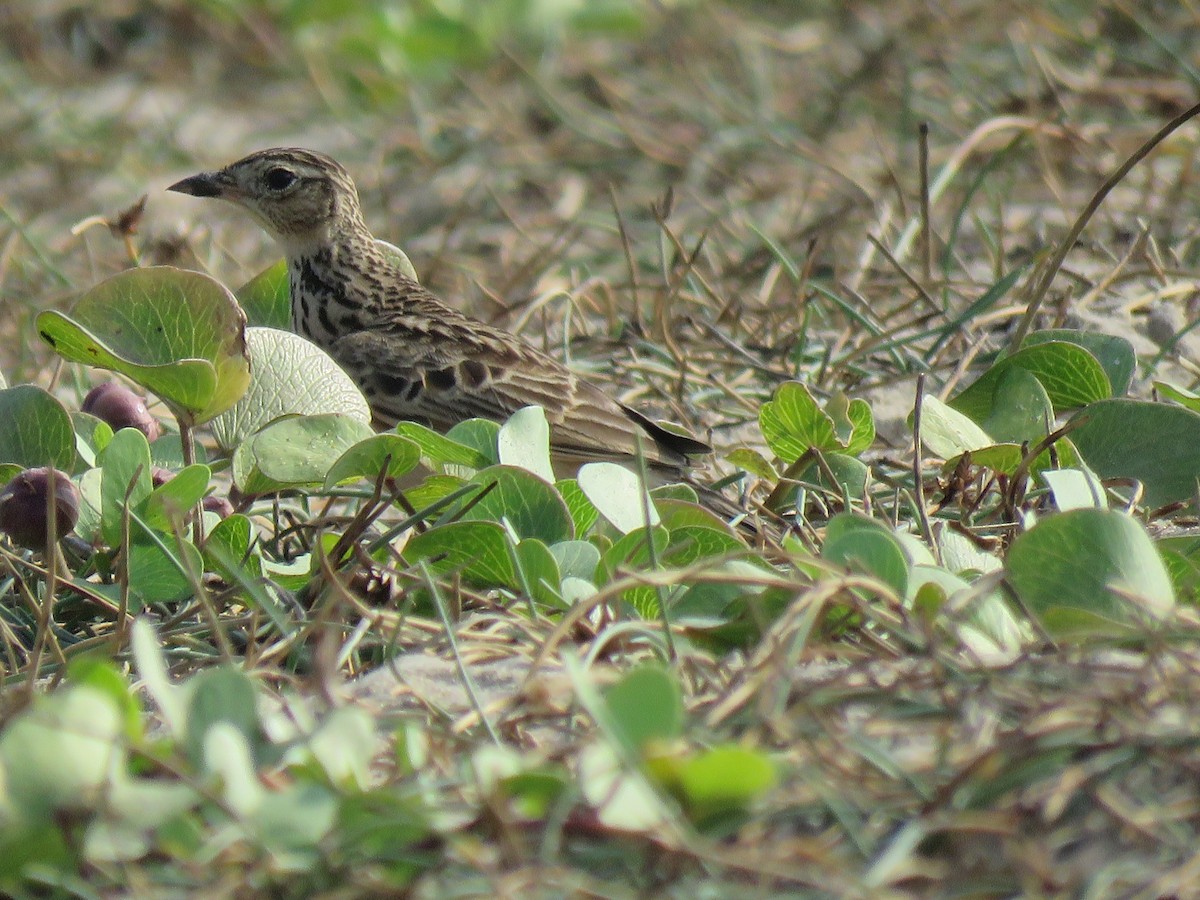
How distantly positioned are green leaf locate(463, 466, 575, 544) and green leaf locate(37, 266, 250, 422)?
1.85ft

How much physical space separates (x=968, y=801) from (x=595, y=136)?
6.22m

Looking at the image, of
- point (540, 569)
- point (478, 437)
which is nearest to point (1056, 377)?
point (478, 437)

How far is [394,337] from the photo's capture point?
4.57m

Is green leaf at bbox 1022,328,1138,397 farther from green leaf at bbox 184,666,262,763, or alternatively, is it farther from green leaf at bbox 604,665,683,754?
green leaf at bbox 184,666,262,763

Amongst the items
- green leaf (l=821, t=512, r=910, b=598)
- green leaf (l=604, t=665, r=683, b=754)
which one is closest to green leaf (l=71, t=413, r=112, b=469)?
green leaf (l=821, t=512, r=910, b=598)

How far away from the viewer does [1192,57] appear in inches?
281

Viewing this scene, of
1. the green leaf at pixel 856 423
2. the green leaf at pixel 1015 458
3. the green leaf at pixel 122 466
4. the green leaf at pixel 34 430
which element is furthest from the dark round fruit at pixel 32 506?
the green leaf at pixel 1015 458

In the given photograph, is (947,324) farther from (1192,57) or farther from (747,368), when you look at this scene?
(1192,57)

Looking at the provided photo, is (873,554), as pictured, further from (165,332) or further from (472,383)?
(472,383)

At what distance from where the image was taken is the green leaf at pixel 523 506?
270 cm

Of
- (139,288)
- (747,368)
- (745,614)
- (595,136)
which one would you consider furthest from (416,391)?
(595,136)

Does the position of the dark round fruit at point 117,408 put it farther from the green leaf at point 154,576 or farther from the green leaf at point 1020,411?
the green leaf at point 1020,411

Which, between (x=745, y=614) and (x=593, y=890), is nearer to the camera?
(x=593, y=890)

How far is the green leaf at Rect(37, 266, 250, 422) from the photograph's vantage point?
291 cm
